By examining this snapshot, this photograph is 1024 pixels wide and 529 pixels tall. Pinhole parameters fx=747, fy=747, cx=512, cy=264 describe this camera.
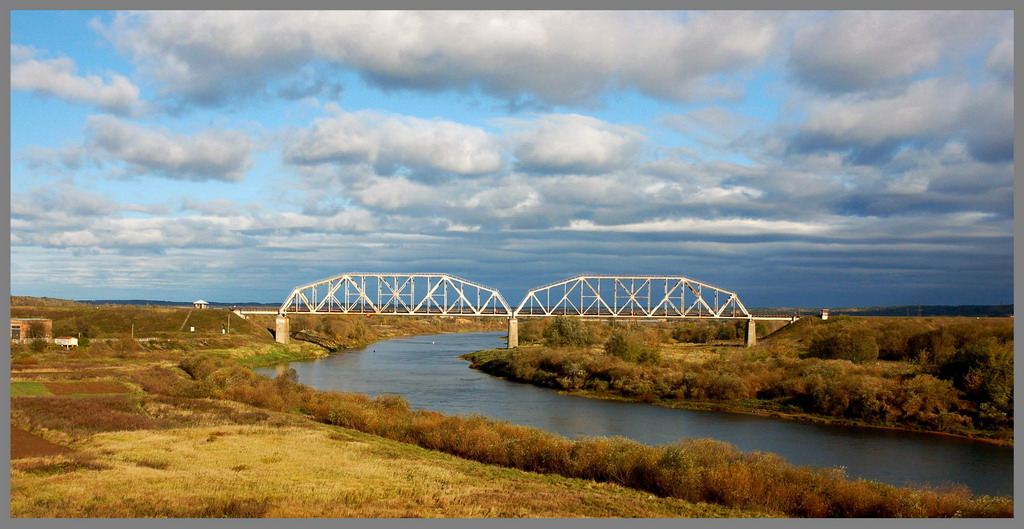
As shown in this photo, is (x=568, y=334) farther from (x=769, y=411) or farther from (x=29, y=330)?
(x=29, y=330)

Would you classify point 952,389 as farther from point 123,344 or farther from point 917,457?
point 123,344

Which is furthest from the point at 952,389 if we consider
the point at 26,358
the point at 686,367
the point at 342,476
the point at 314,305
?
the point at 314,305

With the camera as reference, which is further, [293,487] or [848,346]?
[848,346]

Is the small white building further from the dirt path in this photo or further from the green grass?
the dirt path

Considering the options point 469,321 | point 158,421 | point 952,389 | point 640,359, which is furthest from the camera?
point 469,321

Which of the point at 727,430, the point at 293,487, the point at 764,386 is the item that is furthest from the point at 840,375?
the point at 293,487

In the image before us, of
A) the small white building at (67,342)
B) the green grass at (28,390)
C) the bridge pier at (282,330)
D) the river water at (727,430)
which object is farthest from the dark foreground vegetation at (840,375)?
the small white building at (67,342)
